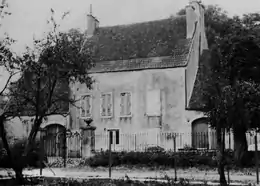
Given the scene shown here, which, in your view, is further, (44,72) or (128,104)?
(128,104)

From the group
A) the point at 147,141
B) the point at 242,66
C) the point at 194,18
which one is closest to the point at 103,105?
the point at 147,141

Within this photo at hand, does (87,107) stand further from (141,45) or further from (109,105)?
(141,45)

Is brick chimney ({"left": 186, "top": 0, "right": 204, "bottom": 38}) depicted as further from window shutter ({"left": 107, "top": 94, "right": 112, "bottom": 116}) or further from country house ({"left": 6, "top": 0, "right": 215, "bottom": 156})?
window shutter ({"left": 107, "top": 94, "right": 112, "bottom": 116})

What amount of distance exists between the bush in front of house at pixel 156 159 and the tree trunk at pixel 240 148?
1362mm

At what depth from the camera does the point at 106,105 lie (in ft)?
107

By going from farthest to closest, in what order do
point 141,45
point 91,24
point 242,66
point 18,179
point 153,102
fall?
point 91,24 < point 141,45 < point 153,102 < point 242,66 < point 18,179

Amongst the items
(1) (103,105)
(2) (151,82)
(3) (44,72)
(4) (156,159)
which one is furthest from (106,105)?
(3) (44,72)

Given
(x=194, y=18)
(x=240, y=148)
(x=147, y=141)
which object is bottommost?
(x=240, y=148)

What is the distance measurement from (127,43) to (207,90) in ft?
59.1

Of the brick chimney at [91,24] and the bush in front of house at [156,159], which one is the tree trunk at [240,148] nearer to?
the bush in front of house at [156,159]

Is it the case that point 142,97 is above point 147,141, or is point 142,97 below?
above

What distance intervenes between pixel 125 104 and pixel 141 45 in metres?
4.50

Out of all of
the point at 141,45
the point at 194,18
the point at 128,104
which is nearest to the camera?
the point at 128,104

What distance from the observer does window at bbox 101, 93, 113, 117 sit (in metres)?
32.3
